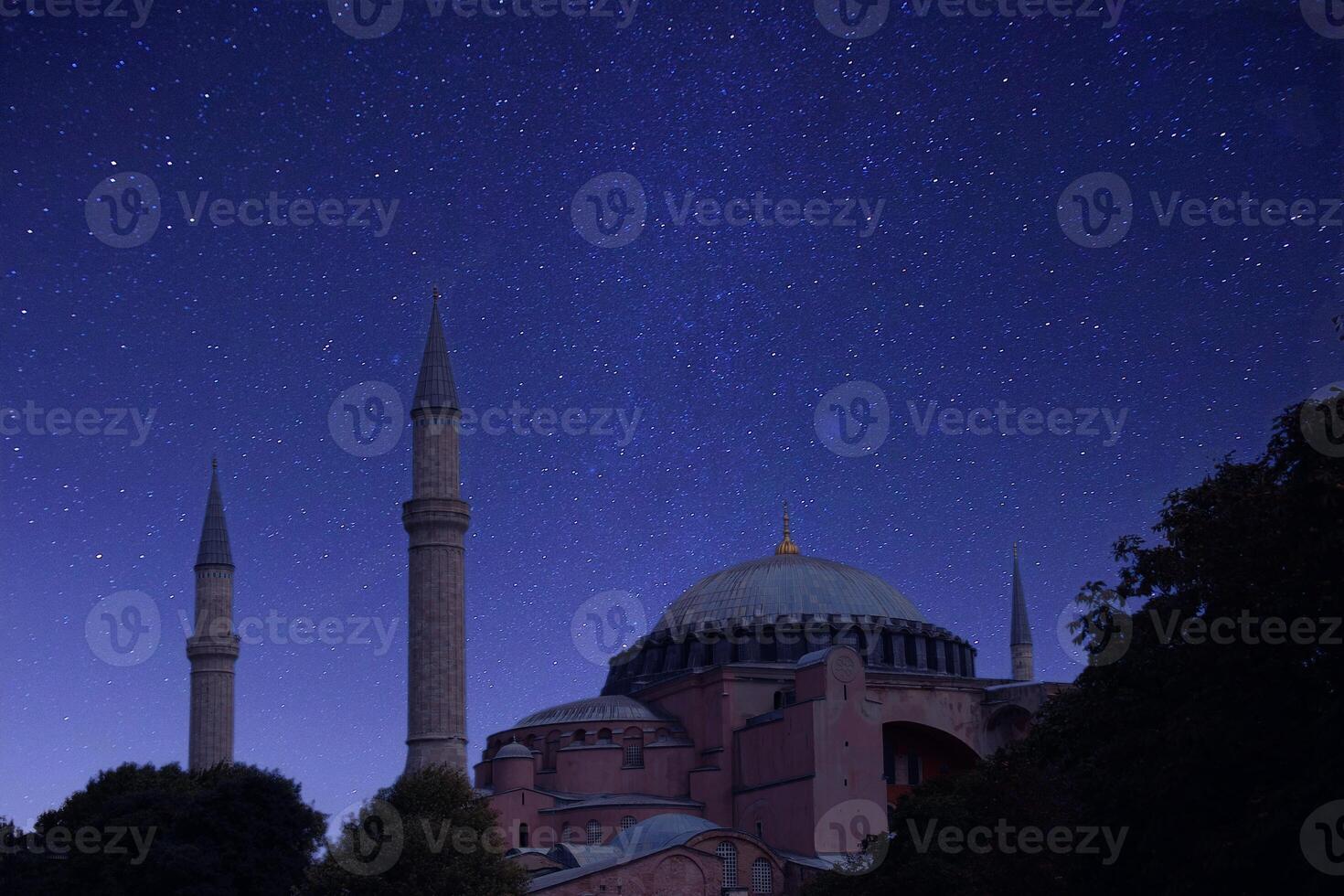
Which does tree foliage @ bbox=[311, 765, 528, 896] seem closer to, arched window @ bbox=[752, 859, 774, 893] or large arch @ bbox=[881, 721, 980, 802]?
arched window @ bbox=[752, 859, 774, 893]

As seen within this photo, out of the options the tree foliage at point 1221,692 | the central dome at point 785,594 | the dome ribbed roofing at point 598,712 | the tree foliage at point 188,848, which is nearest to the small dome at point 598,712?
the dome ribbed roofing at point 598,712

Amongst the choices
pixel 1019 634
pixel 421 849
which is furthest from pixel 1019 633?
pixel 421 849

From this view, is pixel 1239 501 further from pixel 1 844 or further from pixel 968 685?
pixel 968 685

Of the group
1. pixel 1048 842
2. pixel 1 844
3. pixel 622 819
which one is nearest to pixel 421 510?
pixel 622 819

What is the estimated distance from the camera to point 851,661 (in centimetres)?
4884

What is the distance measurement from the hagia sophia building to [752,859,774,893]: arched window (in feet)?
0.19

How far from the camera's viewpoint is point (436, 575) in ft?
159

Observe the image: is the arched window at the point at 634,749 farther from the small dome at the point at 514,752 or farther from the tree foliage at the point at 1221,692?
the tree foliage at the point at 1221,692

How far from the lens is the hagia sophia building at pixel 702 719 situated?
45656mm

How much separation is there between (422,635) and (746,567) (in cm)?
1770

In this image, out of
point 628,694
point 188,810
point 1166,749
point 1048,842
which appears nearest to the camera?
point 1166,749

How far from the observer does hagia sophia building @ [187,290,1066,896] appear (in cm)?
4566

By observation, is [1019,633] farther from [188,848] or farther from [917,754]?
[188,848]

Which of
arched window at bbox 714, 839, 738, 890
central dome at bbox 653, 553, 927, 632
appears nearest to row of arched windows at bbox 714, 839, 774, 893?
arched window at bbox 714, 839, 738, 890
